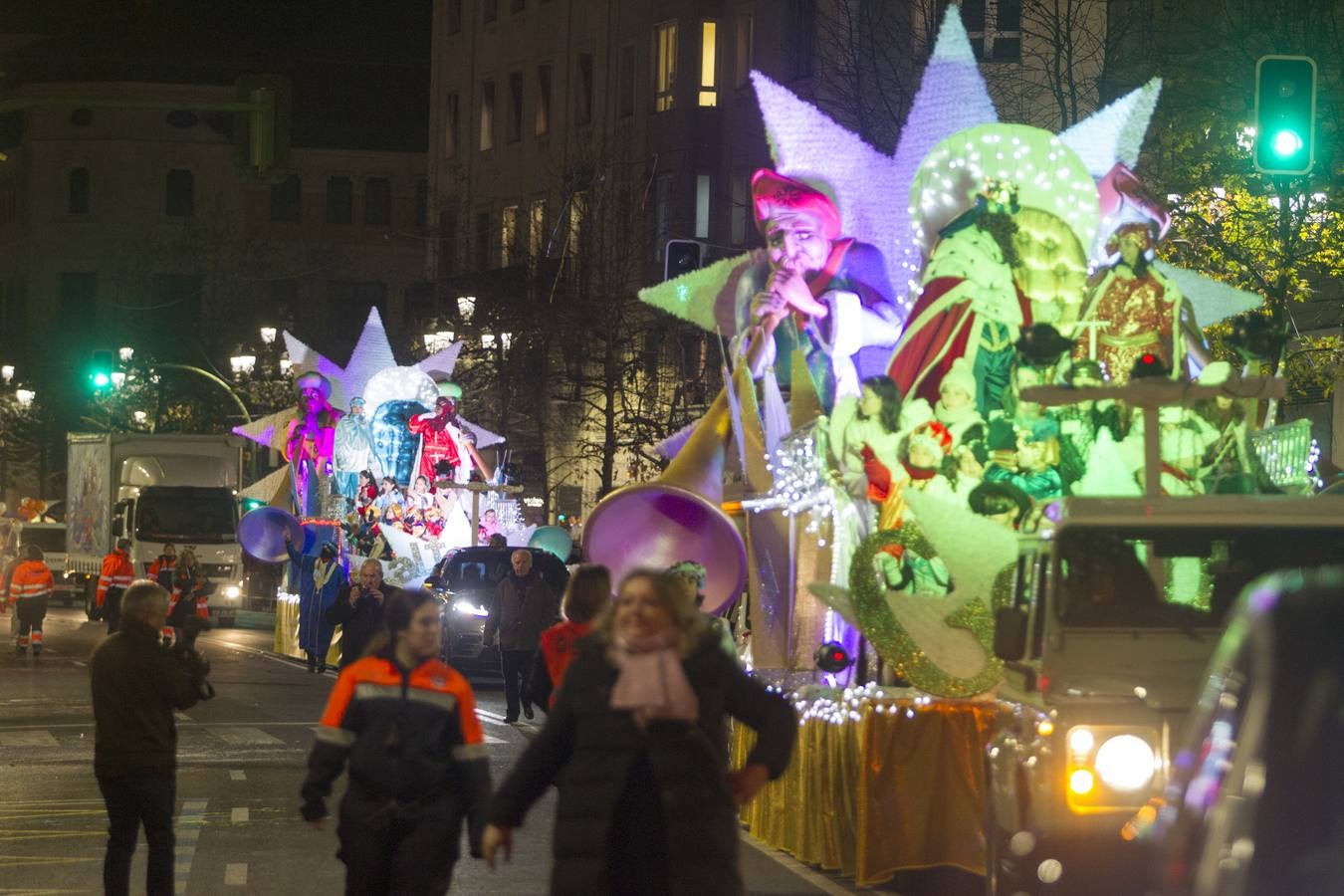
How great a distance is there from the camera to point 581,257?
46.2m

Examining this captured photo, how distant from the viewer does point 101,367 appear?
4922cm

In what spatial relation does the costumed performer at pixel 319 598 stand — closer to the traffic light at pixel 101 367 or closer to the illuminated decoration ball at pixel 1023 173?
the illuminated decoration ball at pixel 1023 173

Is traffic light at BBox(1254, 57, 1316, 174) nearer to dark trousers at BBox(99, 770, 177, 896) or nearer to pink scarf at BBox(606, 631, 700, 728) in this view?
dark trousers at BBox(99, 770, 177, 896)

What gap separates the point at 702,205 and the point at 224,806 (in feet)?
123

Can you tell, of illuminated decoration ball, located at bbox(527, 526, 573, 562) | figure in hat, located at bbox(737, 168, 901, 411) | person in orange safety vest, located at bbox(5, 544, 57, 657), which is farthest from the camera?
person in orange safety vest, located at bbox(5, 544, 57, 657)

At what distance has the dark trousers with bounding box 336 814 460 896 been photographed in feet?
27.8

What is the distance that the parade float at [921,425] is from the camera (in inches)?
487

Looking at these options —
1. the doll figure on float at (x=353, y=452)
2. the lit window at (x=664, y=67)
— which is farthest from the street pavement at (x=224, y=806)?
the lit window at (x=664, y=67)

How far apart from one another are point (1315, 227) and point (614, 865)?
700 inches

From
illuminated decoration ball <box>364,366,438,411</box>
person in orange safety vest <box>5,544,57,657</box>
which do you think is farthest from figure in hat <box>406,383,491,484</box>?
person in orange safety vest <box>5,544,57,657</box>

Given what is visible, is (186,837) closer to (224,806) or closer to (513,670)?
(224,806)

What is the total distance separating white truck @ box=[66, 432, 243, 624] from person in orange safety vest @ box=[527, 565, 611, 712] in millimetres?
32203

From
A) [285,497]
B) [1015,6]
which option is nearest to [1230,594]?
[285,497]

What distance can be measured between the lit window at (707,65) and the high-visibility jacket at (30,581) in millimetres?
23617
